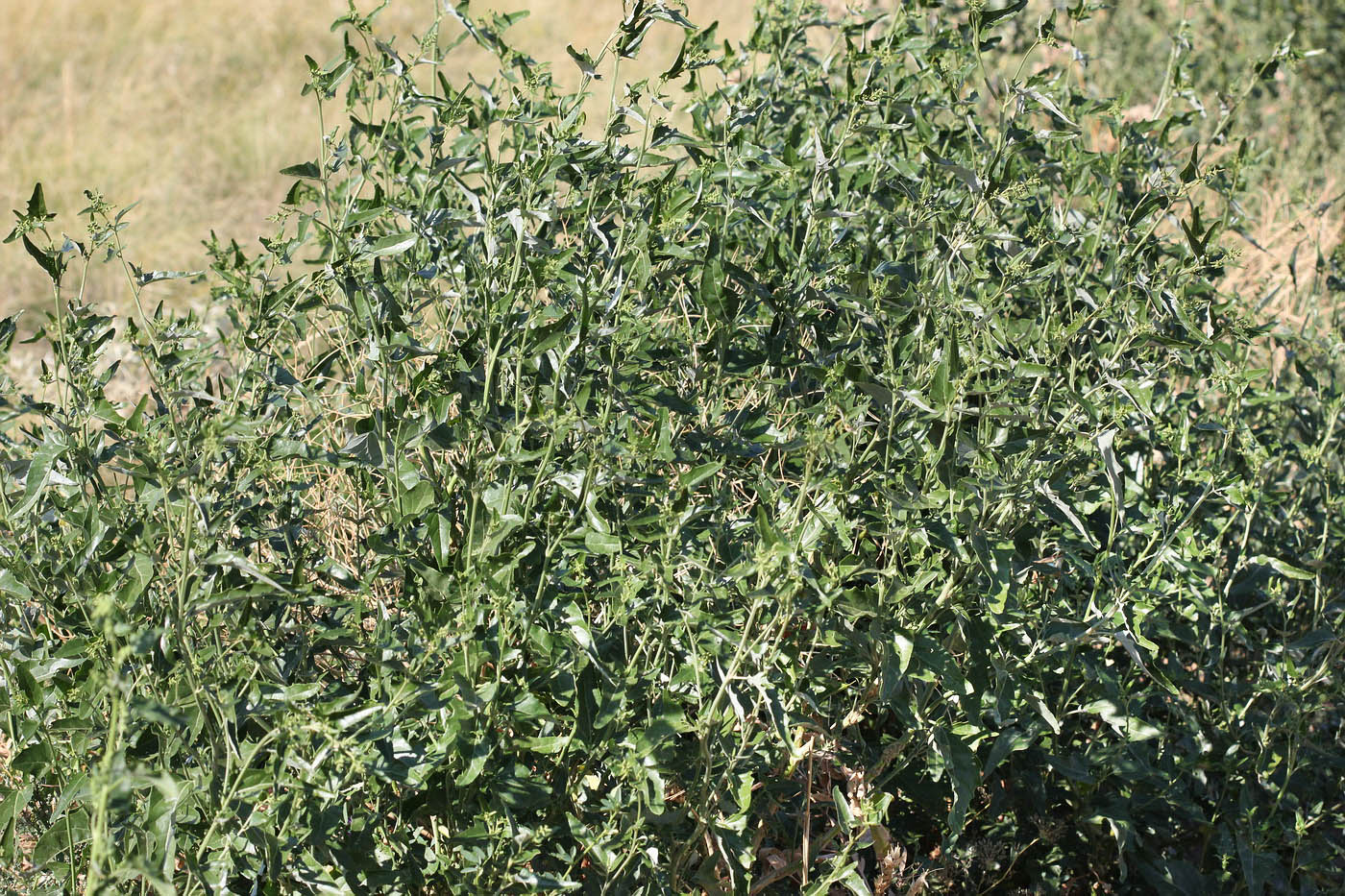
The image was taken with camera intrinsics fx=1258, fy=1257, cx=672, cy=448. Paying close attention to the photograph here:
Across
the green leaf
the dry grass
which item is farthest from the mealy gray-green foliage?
the dry grass

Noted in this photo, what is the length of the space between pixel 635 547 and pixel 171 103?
23.2 ft

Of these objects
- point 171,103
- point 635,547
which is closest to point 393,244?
point 635,547

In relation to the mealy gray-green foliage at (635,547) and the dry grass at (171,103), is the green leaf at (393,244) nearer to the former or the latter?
the mealy gray-green foliage at (635,547)

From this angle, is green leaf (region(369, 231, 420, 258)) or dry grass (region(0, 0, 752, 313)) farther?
dry grass (region(0, 0, 752, 313))

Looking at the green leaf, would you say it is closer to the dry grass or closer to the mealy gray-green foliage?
the mealy gray-green foliage

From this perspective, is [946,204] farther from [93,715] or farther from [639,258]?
[93,715]

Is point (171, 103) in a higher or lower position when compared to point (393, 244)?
higher

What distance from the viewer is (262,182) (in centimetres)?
677

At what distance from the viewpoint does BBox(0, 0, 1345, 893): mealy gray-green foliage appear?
1.54 m

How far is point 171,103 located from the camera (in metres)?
7.77

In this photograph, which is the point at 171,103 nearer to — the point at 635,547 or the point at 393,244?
the point at 393,244

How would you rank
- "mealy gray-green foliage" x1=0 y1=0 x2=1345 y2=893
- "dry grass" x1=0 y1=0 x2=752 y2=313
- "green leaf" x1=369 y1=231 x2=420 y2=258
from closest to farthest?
"mealy gray-green foliage" x1=0 y1=0 x2=1345 y2=893 < "green leaf" x1=369 y1=231 x2=420 y2=258 < "dry grass" x1=0 y1=0 x2=752 y2=313

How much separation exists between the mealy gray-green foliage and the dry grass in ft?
12.1

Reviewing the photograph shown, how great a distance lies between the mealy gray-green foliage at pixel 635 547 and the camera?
5.07 ft
